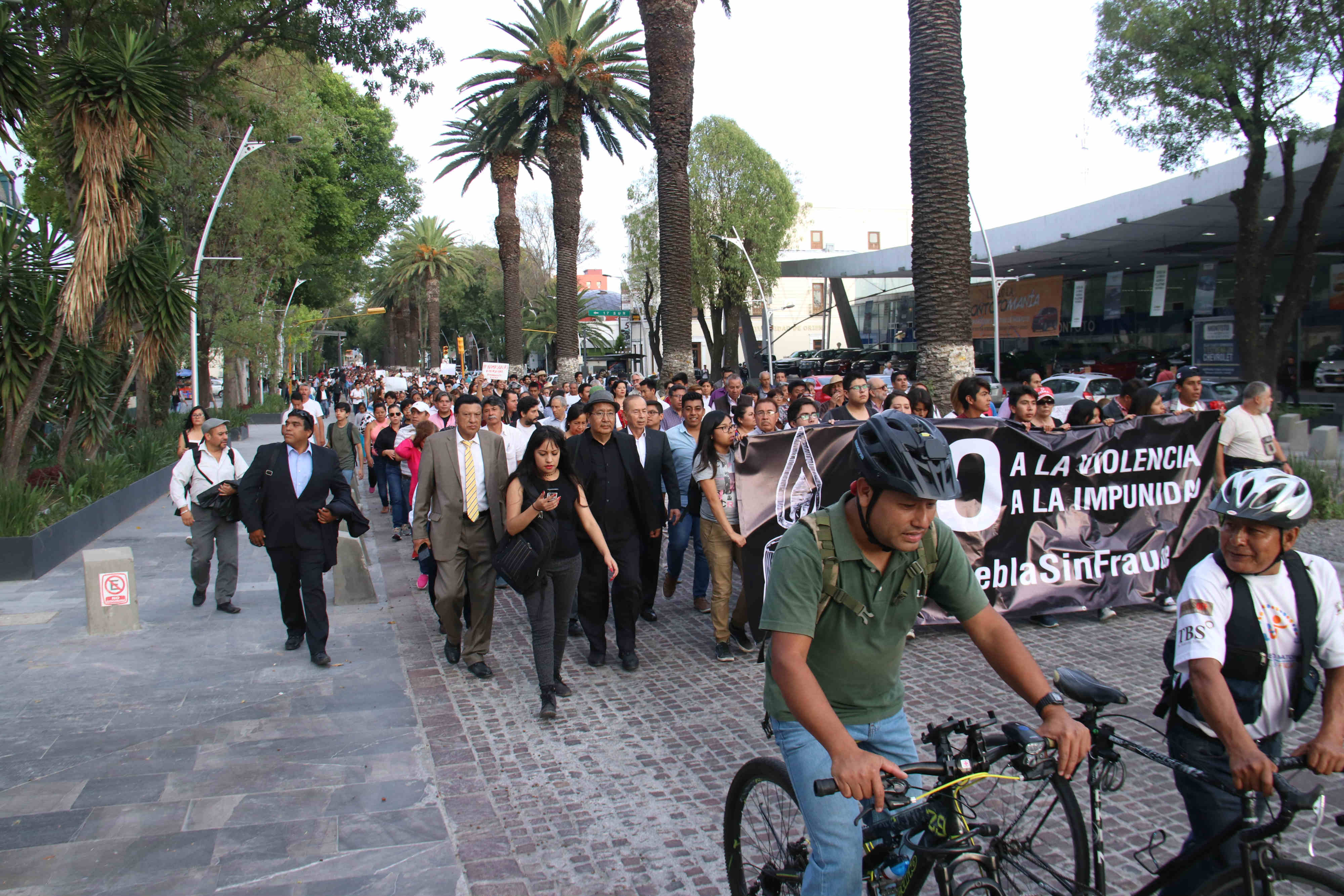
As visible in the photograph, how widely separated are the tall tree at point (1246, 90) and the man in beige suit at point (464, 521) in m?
17.3

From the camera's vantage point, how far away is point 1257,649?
9.40ft

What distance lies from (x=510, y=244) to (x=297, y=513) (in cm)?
2819

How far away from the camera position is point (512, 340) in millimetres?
34250

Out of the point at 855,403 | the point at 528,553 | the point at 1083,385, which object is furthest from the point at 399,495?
the point at 1083,385

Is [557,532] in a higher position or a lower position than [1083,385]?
lower

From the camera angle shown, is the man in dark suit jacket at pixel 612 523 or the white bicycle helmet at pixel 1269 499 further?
the man in dark suit jacket at pixel 612 523

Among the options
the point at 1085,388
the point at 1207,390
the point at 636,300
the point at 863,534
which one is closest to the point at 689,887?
the point at 863,534

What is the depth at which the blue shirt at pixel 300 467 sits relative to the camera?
721 cm

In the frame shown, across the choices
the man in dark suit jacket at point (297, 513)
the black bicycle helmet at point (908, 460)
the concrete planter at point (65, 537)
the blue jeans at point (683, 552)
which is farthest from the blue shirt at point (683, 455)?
the concrete planter at point (65, 537)

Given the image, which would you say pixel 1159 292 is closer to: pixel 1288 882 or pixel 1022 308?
pixel 1022 308

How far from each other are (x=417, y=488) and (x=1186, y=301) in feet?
135

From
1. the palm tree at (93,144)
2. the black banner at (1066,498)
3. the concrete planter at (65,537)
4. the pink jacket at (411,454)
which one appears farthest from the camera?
the palm tree at (93,144)

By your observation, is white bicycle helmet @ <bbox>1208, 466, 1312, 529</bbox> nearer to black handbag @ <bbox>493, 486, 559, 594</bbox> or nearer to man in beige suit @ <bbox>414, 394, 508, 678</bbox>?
black handbag @ <bbox>493, 486, 559, 594</bbox>

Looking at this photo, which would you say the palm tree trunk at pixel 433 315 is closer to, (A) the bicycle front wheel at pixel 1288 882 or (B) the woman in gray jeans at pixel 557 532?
(B) the woman in gray jeans at pixel 557 532
